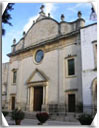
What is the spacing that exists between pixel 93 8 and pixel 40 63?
1023 centimetres

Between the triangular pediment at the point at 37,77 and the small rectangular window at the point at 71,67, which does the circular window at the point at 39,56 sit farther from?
the small rectangular window at the point at 71,67

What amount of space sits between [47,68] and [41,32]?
13.0ft

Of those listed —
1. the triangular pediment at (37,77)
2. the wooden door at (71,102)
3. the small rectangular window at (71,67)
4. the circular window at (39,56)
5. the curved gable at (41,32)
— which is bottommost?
the wooden door at (71,102)

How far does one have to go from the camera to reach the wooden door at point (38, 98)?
17062 millimetres

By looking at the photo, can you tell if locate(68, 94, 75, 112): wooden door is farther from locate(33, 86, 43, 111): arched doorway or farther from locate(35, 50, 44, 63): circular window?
locate(35, 50, 44, 63): circular window

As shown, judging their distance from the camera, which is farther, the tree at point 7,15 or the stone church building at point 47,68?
the stone church building at point 47,68

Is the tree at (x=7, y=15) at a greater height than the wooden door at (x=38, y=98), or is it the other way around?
the tree at (x=7, y=15)

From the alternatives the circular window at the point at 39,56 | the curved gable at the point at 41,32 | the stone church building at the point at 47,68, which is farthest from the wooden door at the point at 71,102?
the curved gable at the point at 41,32

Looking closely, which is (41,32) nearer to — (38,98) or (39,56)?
(39,56)

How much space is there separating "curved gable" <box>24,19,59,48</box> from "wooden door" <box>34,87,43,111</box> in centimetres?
467

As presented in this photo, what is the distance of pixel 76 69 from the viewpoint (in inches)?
586

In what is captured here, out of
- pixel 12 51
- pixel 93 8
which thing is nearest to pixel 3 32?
pixel 93 8

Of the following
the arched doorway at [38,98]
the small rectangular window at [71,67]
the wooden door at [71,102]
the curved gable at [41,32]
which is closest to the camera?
the wooden door at [71,102]

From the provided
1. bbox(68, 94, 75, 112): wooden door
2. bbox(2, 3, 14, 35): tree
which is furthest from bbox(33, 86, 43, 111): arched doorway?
bbox(2, 3, 14, 35): tree
